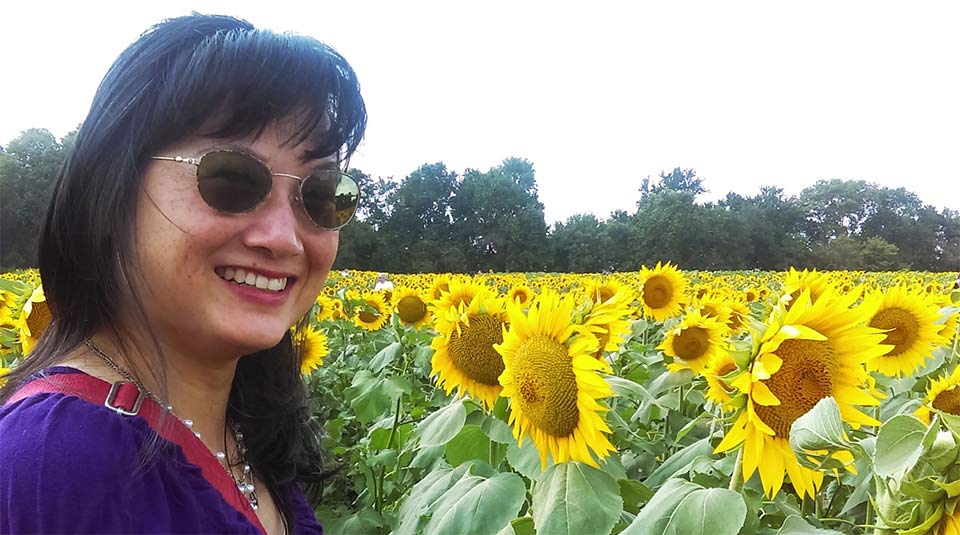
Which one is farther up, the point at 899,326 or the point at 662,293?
the point at 899,326

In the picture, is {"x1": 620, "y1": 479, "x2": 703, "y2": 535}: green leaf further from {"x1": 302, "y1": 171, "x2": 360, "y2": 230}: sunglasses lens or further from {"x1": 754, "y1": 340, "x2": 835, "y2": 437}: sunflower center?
{"x1": 302, "y1": 171, "x2": 360, "y2": 230}: sunglasses lens

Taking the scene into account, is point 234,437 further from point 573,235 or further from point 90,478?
point 573,235

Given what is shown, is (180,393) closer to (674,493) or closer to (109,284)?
(109,284)

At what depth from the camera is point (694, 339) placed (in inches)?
108

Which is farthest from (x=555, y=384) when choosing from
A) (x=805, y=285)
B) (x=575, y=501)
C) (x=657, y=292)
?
(x=657, y=292)

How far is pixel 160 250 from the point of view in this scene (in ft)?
3.99

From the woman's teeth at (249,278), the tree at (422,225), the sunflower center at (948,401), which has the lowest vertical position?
the tree at (422,225)

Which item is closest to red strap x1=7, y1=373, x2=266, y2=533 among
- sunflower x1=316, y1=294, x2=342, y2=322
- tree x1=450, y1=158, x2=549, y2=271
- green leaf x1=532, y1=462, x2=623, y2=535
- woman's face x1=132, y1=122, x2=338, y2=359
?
woman's face x1=132, y1=122, x2=338, y2=359

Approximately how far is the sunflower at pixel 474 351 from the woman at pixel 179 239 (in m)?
0.69

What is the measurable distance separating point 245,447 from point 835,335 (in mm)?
1323

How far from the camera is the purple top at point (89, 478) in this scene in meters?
0.97

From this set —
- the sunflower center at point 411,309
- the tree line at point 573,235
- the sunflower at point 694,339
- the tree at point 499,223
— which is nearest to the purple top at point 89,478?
A: the sunflower at point 694,339

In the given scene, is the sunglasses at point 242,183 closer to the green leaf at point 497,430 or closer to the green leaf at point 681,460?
the green leaf at point 497,430

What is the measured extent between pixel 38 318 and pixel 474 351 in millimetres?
1565
